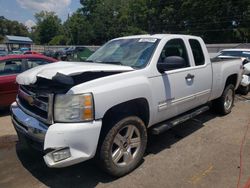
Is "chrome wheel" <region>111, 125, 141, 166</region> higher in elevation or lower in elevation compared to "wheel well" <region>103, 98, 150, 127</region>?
lower

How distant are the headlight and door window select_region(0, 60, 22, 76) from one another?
4553 mm

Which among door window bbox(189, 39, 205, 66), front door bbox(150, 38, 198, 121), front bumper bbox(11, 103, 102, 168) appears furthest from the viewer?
door window bbox(189, 39, 205, 66)

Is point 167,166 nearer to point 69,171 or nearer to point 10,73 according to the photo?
point 69,171

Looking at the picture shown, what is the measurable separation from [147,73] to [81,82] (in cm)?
108

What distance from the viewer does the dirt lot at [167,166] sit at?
12.1 ft

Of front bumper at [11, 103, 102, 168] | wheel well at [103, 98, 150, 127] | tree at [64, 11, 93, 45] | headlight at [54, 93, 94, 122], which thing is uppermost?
tree at [64, 11, 93, 45]

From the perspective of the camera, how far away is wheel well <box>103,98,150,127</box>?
3.62 m

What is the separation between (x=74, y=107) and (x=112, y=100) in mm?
500

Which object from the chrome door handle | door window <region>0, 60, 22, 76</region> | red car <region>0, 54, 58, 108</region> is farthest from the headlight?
door window <region>0, 60, 22, 76</region>

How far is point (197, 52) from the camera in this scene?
214 inches

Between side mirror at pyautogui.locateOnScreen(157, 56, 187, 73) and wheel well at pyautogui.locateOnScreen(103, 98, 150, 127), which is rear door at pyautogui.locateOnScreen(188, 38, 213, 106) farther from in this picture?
wheel well at pyautogui.locateOnScreen(103, 98, 150, 127)

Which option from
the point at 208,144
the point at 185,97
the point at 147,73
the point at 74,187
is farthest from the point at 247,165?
the point at 74,187

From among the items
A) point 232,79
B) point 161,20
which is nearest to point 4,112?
point 232,79

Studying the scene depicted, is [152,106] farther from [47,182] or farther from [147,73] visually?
[47,182]
